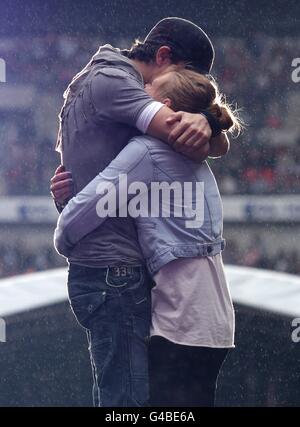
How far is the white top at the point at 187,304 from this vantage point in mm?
1093

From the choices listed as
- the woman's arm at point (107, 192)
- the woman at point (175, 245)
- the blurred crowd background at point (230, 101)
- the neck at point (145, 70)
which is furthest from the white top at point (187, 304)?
the blurred crowd background at point (230, 101)

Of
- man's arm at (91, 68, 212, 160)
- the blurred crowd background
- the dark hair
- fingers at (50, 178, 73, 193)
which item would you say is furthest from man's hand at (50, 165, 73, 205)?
the blurred crowd background

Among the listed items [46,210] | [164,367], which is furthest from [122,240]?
[46,210]

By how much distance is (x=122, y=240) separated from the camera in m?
1.10

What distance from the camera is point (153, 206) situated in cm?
111

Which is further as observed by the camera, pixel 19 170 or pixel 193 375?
pixel 19 170

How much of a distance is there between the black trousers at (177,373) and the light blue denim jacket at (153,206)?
0.12m

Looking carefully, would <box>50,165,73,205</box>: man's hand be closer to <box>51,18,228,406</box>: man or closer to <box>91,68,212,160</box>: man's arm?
<box>51,18,228,406</box>: man

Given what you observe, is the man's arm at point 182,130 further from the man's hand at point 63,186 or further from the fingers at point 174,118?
the man's hand at point 63,186

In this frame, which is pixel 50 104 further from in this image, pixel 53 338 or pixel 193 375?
pixel 193 375

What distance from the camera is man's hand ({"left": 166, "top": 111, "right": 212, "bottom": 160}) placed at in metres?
1.07

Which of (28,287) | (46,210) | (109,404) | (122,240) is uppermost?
(122,240)

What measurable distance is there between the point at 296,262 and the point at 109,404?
5791 mm

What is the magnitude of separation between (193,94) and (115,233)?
0.23 meters
